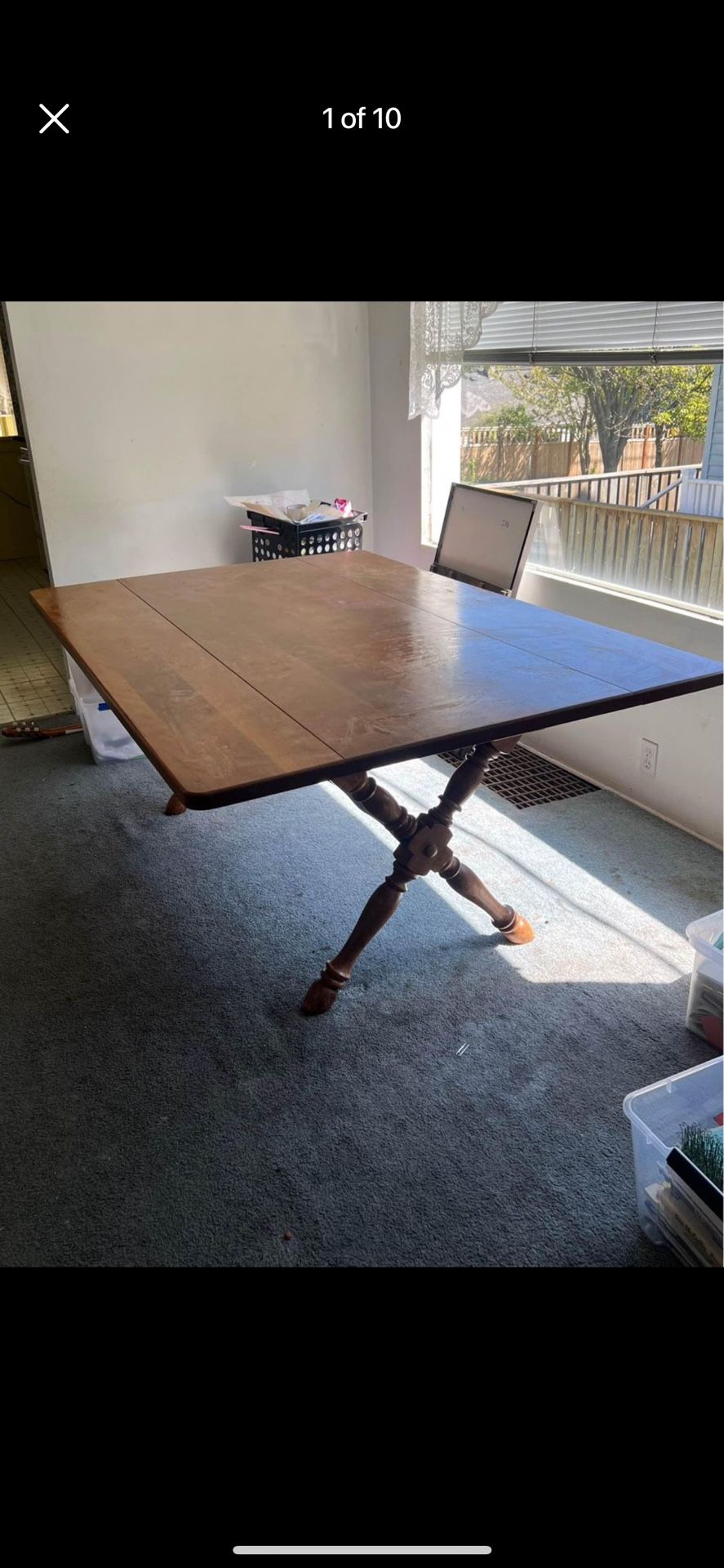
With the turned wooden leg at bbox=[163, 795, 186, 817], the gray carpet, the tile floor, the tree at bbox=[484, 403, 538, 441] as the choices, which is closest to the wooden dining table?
the gray carpet

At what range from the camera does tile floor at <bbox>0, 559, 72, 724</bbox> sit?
3889mm

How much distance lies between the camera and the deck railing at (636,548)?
2.56 meters

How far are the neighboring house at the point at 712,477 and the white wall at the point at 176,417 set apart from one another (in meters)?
1.43

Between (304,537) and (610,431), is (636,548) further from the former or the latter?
(304,537)

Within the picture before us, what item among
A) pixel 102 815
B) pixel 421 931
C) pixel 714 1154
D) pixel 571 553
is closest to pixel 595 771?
pixel 571 553

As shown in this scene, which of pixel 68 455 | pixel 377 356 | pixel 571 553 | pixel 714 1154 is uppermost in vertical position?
pixel 377 356

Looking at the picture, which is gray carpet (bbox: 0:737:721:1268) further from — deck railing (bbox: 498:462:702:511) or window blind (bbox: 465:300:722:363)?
window blind (bbox: 465:300:722:363)

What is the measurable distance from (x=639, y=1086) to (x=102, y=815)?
1.77m

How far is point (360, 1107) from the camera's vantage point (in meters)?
1.80

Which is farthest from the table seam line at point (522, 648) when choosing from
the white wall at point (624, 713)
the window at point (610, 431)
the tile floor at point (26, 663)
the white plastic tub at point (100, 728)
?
the tile floor at point (26, 663)

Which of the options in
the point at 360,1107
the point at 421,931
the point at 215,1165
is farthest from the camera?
the point at 421,931

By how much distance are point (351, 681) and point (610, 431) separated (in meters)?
1.44

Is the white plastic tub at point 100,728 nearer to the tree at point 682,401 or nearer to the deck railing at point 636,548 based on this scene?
the deck railing at point 636,548
